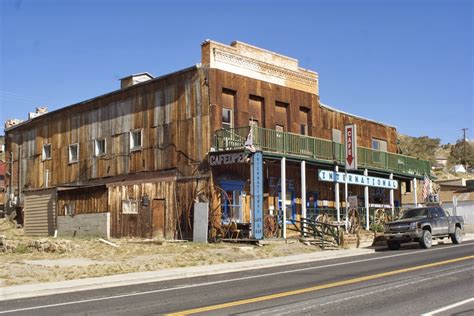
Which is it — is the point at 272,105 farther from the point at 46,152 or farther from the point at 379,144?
the point at 46,152

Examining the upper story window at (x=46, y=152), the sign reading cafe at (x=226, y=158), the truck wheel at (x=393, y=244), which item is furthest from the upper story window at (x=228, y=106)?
the upper story window at (x=46, y=152)

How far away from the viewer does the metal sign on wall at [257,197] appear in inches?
985

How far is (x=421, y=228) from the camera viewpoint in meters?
24.4

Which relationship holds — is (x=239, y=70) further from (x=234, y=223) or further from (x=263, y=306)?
(x=263, y=306)

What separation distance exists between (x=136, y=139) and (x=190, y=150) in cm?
472

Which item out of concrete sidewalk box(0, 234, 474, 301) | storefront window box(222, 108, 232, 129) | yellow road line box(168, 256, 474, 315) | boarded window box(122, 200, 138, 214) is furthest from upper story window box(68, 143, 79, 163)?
yellow road line box(168, 256, 474, 315)

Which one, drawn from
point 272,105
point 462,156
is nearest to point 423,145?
point 462,156

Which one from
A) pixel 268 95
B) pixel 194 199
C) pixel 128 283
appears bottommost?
pixel 128 283

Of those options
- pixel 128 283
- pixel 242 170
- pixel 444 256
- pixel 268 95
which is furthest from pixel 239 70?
pixel 128 283

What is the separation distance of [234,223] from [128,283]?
12180 mm

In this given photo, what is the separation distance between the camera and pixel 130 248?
75.4ft

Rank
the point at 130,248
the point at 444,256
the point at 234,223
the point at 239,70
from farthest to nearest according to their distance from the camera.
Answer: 1. the point at 239,70
2. the point at 234,223
3. the point at 130,248
4. the point at 444,256

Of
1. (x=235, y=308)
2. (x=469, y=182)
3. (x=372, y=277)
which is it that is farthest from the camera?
(x=469, y=182)

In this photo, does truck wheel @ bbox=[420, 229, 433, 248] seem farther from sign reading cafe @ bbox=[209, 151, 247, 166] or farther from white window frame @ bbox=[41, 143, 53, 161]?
white window frame @ bbox=[41, 143, 53, 161]
